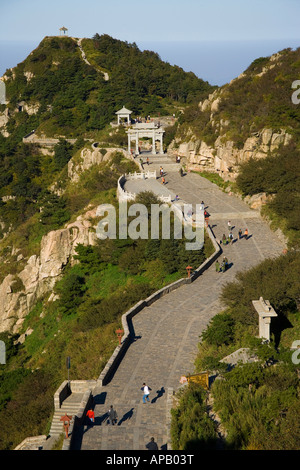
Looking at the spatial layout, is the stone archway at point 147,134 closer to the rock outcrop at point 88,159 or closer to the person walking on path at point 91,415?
the rock outcrop at point 88,159

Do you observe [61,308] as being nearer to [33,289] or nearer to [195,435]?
[33,289]

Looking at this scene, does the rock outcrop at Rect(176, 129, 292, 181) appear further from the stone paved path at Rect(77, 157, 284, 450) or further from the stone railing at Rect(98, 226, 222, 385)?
the stone railing at Rect(98, 226, 222, 385)

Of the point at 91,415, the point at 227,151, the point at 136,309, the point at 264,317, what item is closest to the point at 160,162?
the point at 227,151

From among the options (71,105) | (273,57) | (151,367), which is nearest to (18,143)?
(71,105)

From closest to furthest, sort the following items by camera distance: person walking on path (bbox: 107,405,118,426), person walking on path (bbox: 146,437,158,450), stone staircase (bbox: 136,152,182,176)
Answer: person walking on path (bbox: 146,437,158,450)
person walking on path (bbox: 107,405,118,426)
stone staircase (bbox: 136,152,182,176)

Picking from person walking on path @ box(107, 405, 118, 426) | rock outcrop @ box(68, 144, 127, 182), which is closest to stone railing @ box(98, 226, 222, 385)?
person walking on path @ box(107, 405, 118, 426)

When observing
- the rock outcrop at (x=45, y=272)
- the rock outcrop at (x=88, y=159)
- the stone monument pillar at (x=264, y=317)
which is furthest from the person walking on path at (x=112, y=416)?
the rock outcrop at (x=88, y=159)
